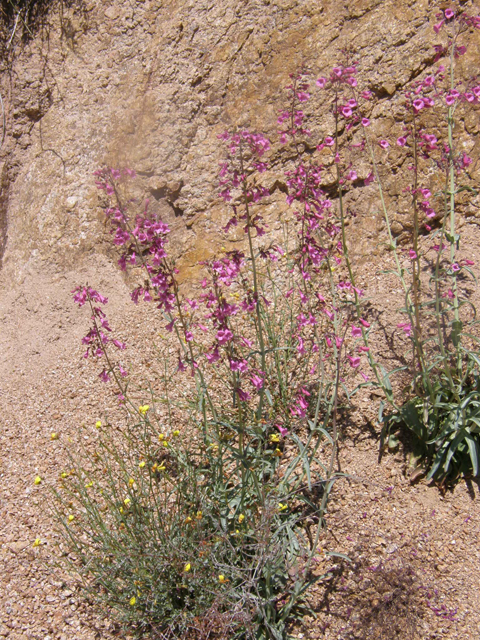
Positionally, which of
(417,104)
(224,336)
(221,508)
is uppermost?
(417,104)

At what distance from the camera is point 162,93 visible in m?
4.84

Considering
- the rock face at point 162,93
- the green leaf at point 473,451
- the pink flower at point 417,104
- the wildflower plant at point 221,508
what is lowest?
the green leaf at point 473,451

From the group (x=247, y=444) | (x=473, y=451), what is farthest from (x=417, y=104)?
(x=247, y=444)

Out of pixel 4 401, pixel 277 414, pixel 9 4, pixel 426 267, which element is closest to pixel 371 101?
pixel 426 267

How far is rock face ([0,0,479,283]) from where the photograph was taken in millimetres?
4227

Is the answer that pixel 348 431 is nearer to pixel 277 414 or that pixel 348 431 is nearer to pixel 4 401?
pixel 277 414

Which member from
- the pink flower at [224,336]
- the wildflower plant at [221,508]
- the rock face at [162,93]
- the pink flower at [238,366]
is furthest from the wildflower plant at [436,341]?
the rock face at [162,93]

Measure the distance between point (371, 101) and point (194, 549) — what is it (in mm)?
3536

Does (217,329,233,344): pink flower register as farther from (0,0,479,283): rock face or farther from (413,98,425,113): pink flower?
(0,0,479,283): rock face

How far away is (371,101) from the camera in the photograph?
417cm

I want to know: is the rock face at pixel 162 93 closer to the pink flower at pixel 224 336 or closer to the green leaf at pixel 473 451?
the green leaf at pixel 473 451

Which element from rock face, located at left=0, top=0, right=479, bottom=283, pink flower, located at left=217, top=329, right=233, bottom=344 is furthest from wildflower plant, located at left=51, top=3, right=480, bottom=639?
rock face, located at left=0, top=0, right=479, bottom=283

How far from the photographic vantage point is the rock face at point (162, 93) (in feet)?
13.9

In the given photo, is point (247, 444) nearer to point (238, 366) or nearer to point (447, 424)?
point (238, 366)
